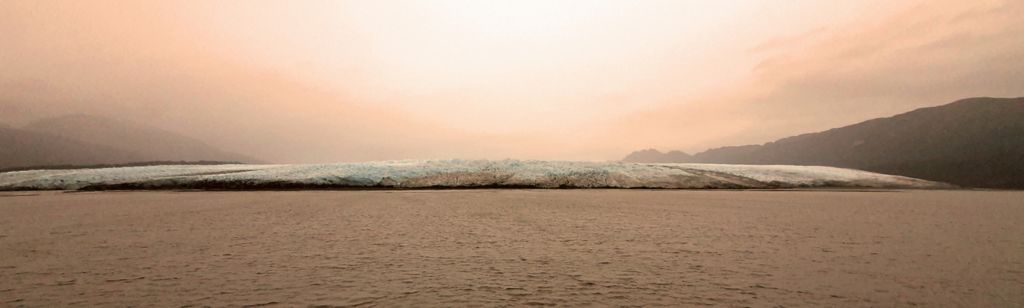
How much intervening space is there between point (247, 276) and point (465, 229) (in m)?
2.53

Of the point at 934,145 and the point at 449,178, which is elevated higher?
the point at 934,145

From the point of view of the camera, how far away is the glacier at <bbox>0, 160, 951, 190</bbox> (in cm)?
1800

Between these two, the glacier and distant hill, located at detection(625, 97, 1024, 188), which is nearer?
the glacier

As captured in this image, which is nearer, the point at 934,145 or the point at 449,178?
the point at 449,178

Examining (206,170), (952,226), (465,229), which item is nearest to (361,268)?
Answer: (465,229)

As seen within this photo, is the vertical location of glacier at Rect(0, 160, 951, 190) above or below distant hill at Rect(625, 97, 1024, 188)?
below

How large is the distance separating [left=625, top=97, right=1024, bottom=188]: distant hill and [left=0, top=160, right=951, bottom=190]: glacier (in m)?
21.4

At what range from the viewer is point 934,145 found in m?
61.9

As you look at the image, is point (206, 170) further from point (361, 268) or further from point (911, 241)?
point (911, 241)

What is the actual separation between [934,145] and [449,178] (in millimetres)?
74010

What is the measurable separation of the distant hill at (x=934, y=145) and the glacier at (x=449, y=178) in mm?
21375

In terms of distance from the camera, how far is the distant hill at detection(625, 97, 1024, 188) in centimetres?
3741

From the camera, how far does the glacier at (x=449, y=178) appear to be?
18.0m

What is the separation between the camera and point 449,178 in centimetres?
1947
